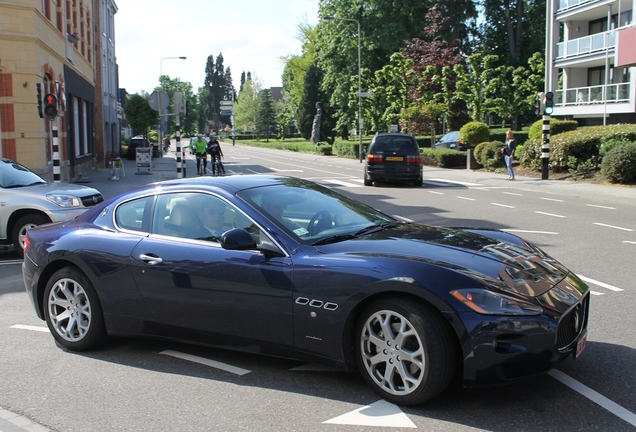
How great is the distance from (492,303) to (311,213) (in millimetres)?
1691

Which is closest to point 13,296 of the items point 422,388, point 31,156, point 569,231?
point 422,388

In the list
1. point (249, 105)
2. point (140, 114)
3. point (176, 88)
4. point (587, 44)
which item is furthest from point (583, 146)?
point (176, 88)

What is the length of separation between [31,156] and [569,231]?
1534cm

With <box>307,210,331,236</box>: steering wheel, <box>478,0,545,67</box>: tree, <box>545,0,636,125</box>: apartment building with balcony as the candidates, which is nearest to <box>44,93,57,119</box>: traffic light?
<box>307,210,331,236</box>: steering wheel

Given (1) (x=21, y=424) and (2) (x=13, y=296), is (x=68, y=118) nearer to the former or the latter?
(2) (x=13, y=296)

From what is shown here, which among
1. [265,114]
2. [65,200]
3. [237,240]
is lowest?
[65,200]

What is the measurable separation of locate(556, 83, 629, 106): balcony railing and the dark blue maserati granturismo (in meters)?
32.9

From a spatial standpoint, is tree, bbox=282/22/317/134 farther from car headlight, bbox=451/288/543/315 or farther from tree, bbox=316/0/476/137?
car headlight, bbox=451/288/543/315

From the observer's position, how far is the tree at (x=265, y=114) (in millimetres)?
104125

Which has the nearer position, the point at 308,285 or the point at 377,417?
the point at 377,417

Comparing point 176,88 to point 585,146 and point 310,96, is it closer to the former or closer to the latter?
point 310,96

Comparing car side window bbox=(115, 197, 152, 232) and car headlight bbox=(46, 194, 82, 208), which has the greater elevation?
car side window bbox=(115, 197, 152, 232)

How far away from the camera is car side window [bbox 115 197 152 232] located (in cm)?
538

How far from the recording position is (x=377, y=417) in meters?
4.02
